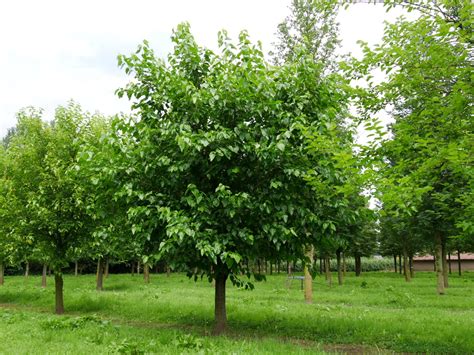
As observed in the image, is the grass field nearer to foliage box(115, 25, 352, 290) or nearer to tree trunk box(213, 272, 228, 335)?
tree trunk box(213, 272, 228, 335)

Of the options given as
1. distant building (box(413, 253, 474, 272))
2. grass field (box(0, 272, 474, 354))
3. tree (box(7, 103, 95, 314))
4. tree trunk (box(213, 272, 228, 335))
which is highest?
tree (box(7, 103, 95, 314))

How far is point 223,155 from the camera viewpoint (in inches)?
369

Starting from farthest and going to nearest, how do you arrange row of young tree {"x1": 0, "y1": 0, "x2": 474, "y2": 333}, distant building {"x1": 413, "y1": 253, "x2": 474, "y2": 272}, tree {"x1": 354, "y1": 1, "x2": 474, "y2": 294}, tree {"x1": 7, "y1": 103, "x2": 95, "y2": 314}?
distant building {"x1": 413, "y1": 253, "x2": 474, "y2": 272} < tree {"x1": 7, "y1": 103, "x2": 95, "y2": 314} < row of young tree {"x1": 0, "y1": 0, "x2": 474, "y2": 333} < tree {"x1": 354, "y1": 1, "x2": 474, "y2": 294}

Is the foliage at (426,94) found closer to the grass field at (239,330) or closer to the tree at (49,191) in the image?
the grass field at (239,330)

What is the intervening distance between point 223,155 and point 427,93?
4491mm

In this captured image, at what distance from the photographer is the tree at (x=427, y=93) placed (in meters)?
7.33

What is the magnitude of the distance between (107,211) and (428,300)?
15.3m

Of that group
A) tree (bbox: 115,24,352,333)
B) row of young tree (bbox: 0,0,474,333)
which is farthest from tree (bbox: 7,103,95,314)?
tree (bbox: 115,24,352,333)

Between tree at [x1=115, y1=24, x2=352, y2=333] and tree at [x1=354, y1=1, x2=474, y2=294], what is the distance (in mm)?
1780

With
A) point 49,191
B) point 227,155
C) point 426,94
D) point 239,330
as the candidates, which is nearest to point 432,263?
point 239,330

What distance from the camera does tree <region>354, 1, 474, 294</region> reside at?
24.1 ft

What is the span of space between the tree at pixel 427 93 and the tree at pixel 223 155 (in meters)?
1.78

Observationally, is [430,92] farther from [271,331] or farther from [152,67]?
[271,331]

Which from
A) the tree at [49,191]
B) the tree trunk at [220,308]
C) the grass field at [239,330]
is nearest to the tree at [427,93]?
the grass field at [239,330]
